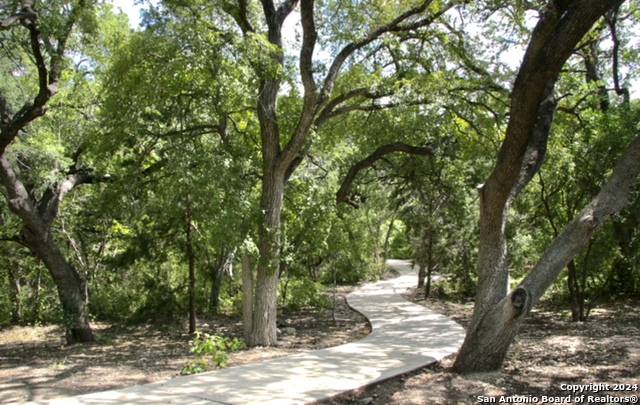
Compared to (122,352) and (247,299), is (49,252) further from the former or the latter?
(247,299)

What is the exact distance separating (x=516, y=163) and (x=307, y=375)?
3.96m

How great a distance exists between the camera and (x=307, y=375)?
254 inches

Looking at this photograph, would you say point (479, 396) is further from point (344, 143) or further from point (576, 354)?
point (344, 143)

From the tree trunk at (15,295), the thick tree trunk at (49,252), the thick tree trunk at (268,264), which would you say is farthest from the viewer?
the tree trunk at (15,295)

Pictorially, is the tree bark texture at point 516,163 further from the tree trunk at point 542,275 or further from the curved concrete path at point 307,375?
the curved concrete path at point 307,375

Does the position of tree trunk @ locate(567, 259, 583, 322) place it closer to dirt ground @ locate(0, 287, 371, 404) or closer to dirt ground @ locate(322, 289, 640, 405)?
dirt ground @ locate(322, 289, 640, 405)

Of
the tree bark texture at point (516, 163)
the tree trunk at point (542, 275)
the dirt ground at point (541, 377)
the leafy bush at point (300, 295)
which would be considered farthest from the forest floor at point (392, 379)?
the leafy bush at point (300, 295)

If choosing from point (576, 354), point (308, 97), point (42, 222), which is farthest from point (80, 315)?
point (576, 354)

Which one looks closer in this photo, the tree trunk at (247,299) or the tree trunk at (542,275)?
the tree trunk at (542,275)

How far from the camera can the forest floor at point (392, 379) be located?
227 inches

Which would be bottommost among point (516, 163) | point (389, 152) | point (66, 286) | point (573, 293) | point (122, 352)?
point (122, 352)

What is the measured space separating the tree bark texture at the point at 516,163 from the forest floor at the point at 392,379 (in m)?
0.43

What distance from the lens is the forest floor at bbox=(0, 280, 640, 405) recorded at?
576cm

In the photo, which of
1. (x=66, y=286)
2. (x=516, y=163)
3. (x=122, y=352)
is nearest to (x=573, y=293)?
(x=516, y=163)
